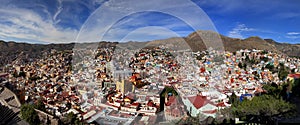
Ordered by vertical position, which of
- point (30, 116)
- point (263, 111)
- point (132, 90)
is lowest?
point (30, 116)

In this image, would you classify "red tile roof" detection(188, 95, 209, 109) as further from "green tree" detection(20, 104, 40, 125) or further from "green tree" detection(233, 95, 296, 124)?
"green tree" detection(20, 104, 40, 125)

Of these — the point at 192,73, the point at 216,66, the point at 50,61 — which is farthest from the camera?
the point at 50,61

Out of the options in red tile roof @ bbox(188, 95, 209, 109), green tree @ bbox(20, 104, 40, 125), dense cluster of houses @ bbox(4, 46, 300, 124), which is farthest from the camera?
red tile roof @ bbox(188, 95, 209, 109)

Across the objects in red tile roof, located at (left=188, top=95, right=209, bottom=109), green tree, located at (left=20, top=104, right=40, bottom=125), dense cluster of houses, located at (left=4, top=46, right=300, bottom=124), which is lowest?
green tree, located at (left=20, top=104, right=40, bottom=125)

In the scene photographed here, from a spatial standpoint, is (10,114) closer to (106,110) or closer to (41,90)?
(106,110)

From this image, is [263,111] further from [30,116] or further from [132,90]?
[30,116]

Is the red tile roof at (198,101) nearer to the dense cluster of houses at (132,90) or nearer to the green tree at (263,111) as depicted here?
the dense cluster of houses at (132,90)

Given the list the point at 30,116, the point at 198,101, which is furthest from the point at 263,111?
the point at 30,116

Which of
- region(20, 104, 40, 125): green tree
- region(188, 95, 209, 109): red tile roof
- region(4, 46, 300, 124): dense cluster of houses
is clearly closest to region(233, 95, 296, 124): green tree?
region(4, 46, 300, 124): dense cluster of houses

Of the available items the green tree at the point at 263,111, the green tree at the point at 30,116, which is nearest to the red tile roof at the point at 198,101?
the green tree at the point at 263,111

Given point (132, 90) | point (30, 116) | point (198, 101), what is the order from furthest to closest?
1. point (198, 101)
2. point (30, 116)
3. point (132, 90)

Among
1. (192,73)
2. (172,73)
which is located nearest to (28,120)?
(172,73)
